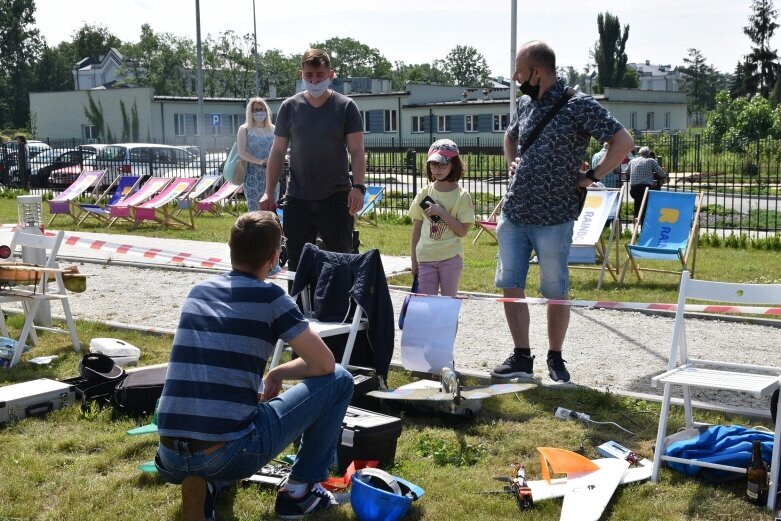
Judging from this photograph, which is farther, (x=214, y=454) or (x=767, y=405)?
(x=767, y=405)

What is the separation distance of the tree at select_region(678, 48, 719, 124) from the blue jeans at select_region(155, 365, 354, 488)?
436 ft

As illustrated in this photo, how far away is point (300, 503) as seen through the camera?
12.8 ft

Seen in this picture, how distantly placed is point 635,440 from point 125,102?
5681 centimetres

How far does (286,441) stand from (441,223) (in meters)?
2.92

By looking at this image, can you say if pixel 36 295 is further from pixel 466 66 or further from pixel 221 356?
pixel 466 66

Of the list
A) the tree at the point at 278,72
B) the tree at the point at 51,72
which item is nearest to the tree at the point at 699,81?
the tree at the point at 278,72

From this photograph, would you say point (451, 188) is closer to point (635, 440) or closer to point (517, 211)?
point (517, 211)

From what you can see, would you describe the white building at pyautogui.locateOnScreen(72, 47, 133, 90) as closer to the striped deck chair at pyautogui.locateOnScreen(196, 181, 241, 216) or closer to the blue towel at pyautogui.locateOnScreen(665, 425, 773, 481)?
the striped deck chair at pyautogui.locateOnScreen(196, 181, 241, 216)

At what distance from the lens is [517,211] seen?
579 cm

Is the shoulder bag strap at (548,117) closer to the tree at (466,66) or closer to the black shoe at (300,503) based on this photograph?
the black shoe at (300,503)

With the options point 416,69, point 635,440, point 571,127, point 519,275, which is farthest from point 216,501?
point 416,69

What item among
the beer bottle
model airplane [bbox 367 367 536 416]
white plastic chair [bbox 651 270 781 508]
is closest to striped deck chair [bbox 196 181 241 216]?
model airplane [bbox 367 367 536 416]

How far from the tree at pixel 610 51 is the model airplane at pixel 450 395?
315ft

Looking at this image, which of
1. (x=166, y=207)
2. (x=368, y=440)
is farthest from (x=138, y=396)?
(x=166, y=207)
